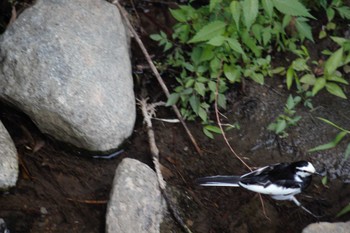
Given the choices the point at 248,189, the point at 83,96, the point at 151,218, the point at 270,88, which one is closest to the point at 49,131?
the point at 83,96

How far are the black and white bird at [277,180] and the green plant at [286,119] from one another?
1.65 feet

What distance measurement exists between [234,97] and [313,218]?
4.90 feet

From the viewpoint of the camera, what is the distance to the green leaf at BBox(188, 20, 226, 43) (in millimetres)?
4730

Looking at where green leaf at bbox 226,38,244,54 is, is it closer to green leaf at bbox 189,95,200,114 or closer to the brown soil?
green leaf at bbox 189,95,200,114

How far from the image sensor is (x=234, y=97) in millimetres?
5457

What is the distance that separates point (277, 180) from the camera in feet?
14.9

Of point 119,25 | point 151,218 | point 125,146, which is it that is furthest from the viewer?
point 119,25

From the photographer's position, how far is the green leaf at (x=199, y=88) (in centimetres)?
509

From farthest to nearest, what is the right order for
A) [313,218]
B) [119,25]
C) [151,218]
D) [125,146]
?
1. [119,25]
2. [125,146]
3. [313,218]
4. [151,218]

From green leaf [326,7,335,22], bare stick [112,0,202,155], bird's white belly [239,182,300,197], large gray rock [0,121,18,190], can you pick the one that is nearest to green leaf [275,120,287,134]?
bird's white belly [239,182,300,197]

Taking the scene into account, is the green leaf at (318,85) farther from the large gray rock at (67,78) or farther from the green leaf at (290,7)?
the large gray rock at (67,78)

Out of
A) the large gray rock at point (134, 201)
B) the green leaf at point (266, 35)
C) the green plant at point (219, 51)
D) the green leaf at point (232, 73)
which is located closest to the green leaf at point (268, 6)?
the green plant at point (219, 51)

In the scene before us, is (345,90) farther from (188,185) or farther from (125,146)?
(125,146)

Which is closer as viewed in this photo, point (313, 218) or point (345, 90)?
point (313, 218)
